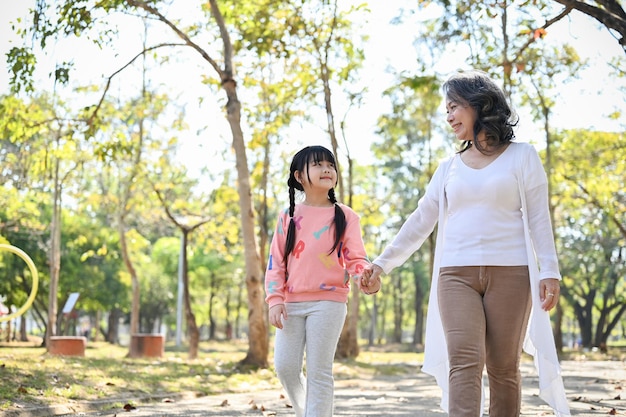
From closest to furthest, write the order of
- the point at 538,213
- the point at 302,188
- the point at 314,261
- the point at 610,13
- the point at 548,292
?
the point at 548,292
the point at 538,213
the point at 314,261
the point at 302,188
the point at 610,13

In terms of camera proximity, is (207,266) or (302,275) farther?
(207,266)

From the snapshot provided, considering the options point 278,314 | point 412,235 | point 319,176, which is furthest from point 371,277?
point 319,176

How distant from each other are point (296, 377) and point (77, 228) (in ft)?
129

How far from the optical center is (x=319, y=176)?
5.29 m

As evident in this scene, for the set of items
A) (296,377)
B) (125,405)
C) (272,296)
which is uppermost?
(272,296)

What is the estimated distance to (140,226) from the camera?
159 feet

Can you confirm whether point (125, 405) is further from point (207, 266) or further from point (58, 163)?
point (207, 266)

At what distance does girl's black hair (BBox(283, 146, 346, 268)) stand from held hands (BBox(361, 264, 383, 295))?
364 mm

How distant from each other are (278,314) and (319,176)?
2.99 ft

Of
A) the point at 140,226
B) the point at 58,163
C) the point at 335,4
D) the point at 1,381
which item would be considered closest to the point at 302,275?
the point at 1,381

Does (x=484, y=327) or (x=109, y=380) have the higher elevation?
(x=484, y=327)

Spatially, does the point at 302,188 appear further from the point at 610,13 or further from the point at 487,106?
the point at 610,13

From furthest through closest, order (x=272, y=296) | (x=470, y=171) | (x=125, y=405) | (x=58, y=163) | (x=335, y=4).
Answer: (x=58, y=163) < (x=335, y=4) < (x=125, y=405) < (x=272, y=296) < (x=470, y=171)

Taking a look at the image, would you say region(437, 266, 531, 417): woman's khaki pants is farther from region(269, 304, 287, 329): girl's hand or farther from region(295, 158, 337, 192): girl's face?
region(295, 158, 337, 192): girl's face
